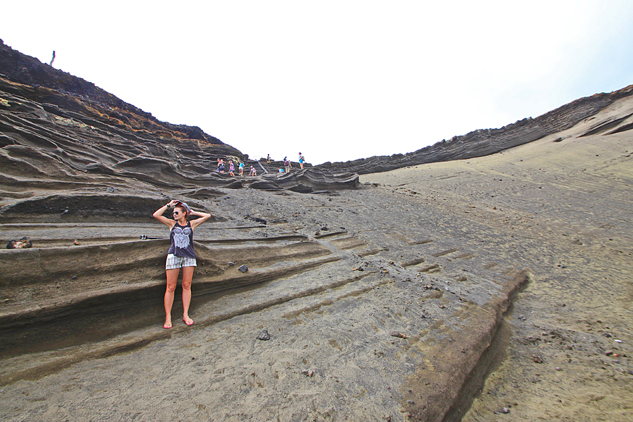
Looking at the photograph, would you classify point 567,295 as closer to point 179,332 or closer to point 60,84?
point 179,332

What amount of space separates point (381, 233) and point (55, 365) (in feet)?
20.7

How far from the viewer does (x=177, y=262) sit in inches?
113

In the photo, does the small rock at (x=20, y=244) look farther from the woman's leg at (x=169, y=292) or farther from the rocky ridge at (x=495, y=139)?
the rocky ridge at (x=495, y=139)

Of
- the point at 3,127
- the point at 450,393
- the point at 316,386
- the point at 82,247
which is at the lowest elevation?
the point at 450,393

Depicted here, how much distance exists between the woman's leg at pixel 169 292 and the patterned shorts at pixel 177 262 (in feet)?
0.14

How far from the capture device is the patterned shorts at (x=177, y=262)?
282 cm

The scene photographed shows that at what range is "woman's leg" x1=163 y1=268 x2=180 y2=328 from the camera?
2.70m

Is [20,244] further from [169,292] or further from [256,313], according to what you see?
[256,313]

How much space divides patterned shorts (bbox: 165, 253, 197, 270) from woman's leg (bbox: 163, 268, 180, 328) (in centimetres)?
4

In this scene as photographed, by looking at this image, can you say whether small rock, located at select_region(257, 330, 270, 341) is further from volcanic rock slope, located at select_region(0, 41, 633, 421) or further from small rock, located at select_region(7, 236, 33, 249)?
small rock, located at select_region(7, 236, 33, 249)

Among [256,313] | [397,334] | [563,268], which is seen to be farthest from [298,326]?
[563,268]

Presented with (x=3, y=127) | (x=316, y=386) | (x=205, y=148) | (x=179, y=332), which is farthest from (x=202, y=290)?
(x=205, y=148)

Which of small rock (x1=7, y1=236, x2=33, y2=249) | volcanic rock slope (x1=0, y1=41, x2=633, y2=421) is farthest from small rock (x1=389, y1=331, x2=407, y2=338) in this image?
small rock (x1=7, y1=236, x2=33, y2=249)

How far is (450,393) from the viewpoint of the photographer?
7.70 ft
